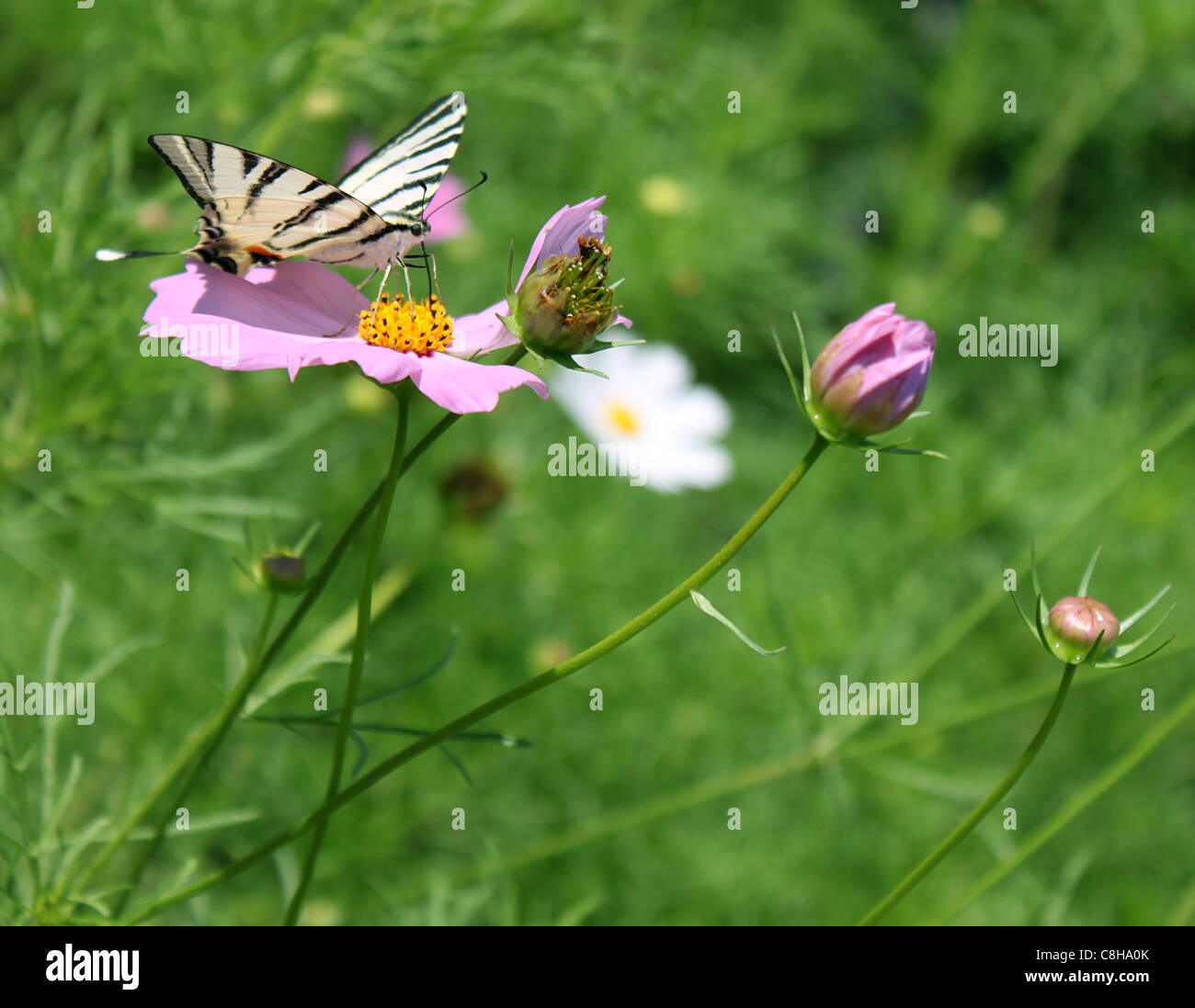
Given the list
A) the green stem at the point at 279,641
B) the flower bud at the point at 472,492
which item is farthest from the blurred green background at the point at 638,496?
the green stem at the point at 279,641

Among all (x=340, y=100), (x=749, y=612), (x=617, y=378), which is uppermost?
(x=340, y=100)

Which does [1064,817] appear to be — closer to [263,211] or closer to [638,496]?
[263,211]

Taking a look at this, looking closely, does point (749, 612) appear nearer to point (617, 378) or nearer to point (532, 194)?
point (617, 378)

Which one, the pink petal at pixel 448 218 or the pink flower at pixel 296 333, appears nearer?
the pink flower at pixel 296 333

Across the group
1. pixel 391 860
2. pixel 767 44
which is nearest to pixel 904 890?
pixel 391 860

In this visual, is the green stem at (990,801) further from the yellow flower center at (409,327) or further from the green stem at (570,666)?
the yellow flower center at (409,327)
